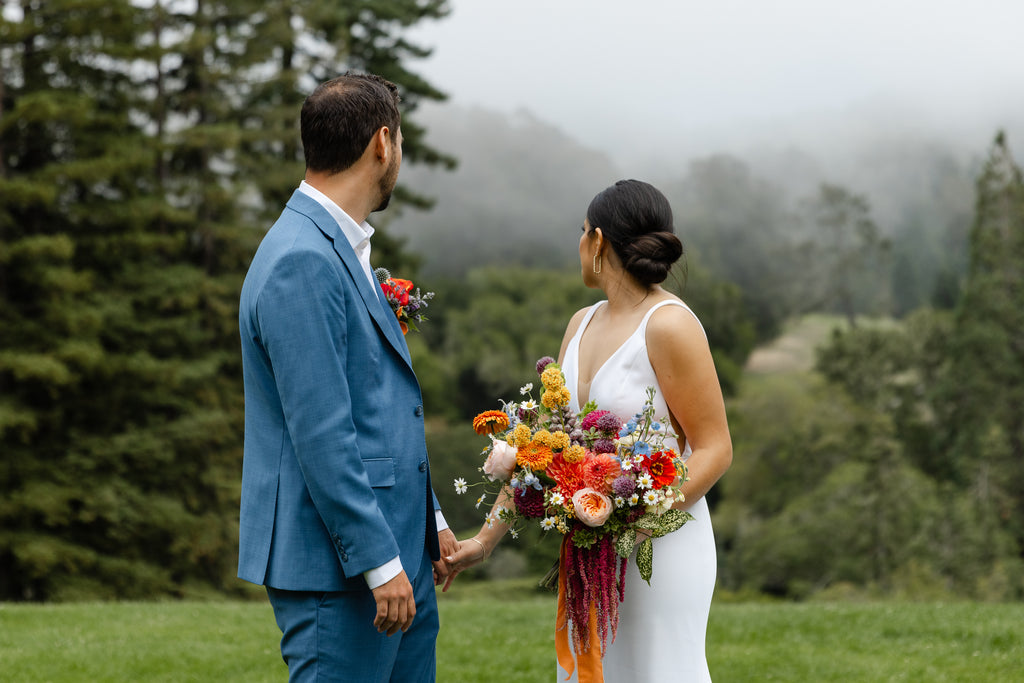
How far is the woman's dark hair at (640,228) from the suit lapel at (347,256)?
0.92 metres

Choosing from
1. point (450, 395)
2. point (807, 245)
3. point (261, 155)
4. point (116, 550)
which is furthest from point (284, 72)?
point (807, 245)

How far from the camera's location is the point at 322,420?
251cm

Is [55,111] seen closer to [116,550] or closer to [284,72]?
[284,72]

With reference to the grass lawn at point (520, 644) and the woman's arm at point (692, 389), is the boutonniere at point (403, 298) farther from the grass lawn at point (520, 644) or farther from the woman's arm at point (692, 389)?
the grass lawn at point (520, 644)

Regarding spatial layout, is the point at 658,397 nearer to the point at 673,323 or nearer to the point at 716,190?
the point at 673,323

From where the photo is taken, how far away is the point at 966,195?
90.3m

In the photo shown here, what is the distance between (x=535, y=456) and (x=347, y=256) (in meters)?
0.94

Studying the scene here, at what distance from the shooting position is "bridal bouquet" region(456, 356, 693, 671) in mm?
2992

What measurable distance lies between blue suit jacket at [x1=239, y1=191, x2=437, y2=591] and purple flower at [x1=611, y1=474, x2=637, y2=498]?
62cm

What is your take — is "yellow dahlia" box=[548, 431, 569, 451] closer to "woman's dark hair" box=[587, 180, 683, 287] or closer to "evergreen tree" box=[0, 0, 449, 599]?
"woman's dark hair" box=[587, 180, 683, 287]

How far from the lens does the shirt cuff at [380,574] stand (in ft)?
8.42

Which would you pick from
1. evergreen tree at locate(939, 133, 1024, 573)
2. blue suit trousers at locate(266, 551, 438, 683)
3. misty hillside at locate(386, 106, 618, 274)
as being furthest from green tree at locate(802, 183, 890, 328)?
blue suit trousers at locate(266, 551, 438, 683)

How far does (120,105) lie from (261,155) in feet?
11.0

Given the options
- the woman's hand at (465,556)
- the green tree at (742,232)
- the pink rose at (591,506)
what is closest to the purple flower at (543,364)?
the pink rose at (591,506)
